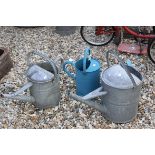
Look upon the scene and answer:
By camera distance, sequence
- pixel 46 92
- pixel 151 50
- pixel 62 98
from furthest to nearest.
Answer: pixel 151 50
pixel 62 98
pixel 46 92

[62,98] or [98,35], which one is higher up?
[98,35]

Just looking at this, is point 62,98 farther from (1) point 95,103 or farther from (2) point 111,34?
(2) point 111,34

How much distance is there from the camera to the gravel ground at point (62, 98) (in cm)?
380

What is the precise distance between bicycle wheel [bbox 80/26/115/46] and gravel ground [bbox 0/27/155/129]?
10 centimetres

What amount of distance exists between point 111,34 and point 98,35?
0.30 meters

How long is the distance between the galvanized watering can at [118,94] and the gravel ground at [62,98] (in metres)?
0.18

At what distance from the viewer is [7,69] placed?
471 centimetres

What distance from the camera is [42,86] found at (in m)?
3.70

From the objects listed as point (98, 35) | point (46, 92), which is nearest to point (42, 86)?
point (46, 92)

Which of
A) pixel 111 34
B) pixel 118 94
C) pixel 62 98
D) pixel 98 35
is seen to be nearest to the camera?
pixel 118 94

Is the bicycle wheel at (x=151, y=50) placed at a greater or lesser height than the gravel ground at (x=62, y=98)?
greater

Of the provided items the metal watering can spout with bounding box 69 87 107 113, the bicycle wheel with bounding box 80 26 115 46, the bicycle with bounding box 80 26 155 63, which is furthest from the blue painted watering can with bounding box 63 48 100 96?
the bicycle wheel with bounding box 80 26 115 46

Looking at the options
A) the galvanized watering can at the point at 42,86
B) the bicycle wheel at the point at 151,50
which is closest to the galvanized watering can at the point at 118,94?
the galvanized watering can at the point at 42,86

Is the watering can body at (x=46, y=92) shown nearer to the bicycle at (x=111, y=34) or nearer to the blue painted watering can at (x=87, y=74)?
the blue painted watering can at (x=87, y=74)
